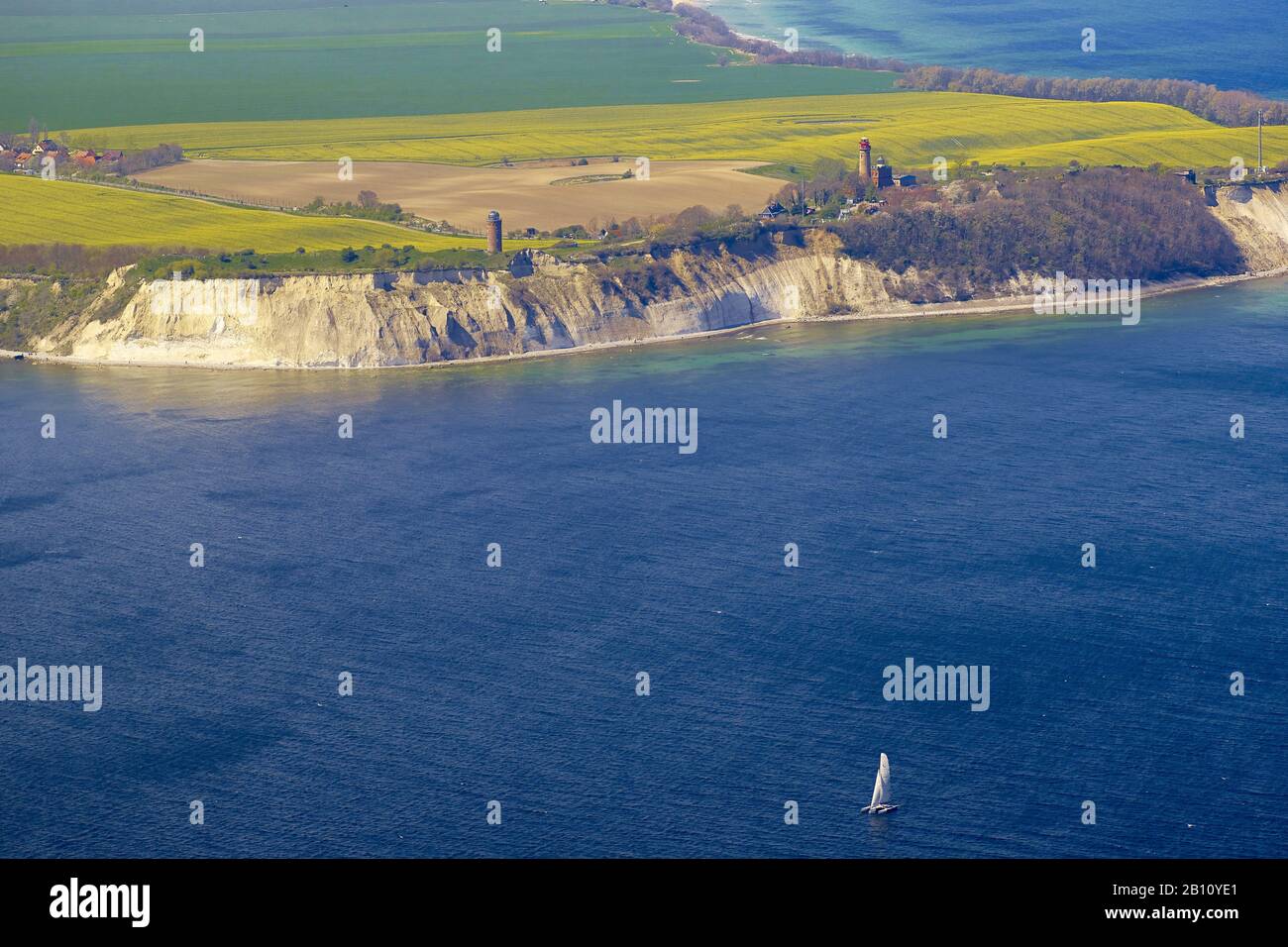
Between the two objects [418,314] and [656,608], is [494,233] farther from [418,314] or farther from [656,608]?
[656,608]

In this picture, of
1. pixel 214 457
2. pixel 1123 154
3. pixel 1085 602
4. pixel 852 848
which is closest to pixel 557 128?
pixel 1123 154

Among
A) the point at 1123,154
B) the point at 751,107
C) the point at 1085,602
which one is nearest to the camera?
the point at 1085,602

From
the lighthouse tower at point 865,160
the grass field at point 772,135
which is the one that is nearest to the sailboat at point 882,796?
the lighthouse tower at point 865,160

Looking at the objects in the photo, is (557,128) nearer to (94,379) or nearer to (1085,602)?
(94,379)

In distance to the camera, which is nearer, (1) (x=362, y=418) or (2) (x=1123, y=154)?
(1) (x=362, y=418)
